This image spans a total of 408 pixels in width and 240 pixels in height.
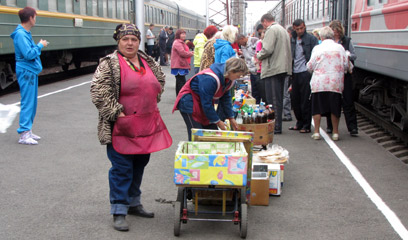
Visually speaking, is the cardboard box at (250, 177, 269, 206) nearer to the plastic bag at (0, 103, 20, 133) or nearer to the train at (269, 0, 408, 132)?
the train at (269, 0, 408, 132)

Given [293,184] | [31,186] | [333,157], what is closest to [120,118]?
[31,186]

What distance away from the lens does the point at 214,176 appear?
14.6 feet

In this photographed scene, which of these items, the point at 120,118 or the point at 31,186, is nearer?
the point at 120,118

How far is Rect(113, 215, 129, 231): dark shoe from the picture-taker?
15.3 ft

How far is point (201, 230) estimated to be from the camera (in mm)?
4742

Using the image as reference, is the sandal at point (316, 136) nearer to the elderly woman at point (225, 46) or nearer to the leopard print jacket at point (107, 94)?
the elderly woman at point (225, 46)


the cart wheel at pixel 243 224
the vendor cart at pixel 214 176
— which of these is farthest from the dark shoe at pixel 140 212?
the cart wheel at pixel 243 224

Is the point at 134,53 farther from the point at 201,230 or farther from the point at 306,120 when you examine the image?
the point at 306,120

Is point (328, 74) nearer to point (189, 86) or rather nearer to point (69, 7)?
point (189, 86)

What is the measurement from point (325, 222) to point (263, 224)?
0.56 m

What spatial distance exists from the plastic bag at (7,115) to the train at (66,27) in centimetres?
216

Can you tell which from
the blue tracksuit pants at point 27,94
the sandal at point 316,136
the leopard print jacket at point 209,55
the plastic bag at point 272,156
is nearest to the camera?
the plastic bag at point 272,156

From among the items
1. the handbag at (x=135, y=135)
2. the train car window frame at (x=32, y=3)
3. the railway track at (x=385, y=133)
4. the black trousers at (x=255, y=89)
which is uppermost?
the train car window frame at (x=32, y=3)

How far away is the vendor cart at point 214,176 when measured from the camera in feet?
14.5
